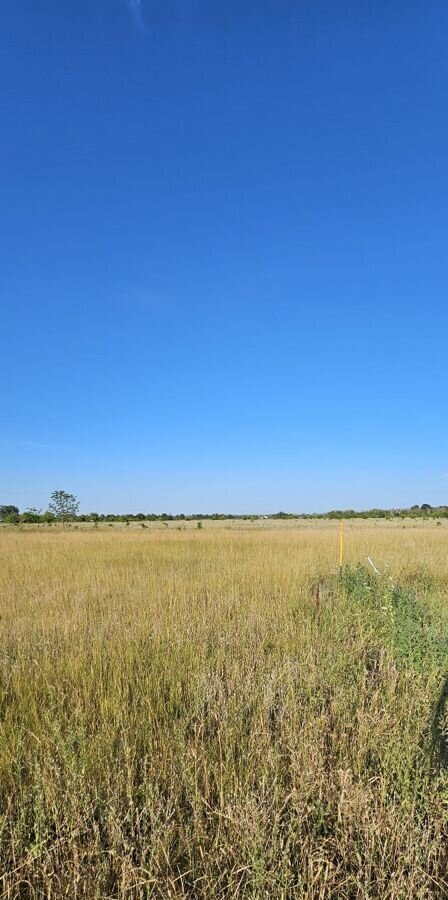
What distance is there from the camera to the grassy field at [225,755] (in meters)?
1.96

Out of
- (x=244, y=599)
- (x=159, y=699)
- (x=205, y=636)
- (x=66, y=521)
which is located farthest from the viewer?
(x=66, y=521)

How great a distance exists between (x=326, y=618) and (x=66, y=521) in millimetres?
65095

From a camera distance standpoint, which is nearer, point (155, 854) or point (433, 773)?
point (155, 854)

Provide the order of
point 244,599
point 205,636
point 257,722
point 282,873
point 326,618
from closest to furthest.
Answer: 1. point 282,873
2. point 257,722
3. point 205,636
4. point 326,618
5. point 244,599

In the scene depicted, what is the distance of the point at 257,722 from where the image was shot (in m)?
3.18

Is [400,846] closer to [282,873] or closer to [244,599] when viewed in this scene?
[282,873]

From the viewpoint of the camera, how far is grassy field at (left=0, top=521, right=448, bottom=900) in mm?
1962

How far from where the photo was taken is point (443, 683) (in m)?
3.65

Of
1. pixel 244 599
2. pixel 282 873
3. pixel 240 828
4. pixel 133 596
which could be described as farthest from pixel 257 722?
pixel 133 596

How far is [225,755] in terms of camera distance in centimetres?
290

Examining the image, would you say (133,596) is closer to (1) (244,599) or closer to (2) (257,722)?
(1) (244,599)

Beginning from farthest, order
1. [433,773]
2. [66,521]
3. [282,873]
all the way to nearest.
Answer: [66,521] → [433,773] → [282,873]

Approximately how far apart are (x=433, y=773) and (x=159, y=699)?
194cm

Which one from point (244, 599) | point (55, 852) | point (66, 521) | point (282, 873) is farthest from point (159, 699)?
point (66, 521)
